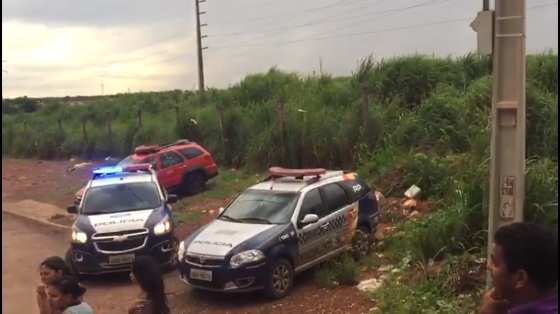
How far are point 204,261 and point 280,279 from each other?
3.77ft

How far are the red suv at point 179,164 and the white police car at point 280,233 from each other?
28.3ft

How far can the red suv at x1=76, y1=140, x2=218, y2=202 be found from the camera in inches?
797

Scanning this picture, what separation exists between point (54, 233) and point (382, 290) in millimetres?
10842

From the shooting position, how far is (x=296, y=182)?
38.4ft

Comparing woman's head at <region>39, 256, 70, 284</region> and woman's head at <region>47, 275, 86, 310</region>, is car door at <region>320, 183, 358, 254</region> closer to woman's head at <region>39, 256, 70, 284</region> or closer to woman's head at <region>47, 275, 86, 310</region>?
woman's head at <region>39, 256, 70, 284</region>

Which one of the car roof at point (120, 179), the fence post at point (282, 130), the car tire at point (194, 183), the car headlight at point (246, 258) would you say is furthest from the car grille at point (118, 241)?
the fence post at point (282, 130)

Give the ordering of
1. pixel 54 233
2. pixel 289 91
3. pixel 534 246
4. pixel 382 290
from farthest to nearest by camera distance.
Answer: pixel 289 91 → pixel 54 233 → pixel 382 290 → pixel 534 246

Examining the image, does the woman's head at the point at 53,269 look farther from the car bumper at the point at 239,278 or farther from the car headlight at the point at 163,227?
the car headlight at the point at 163,227

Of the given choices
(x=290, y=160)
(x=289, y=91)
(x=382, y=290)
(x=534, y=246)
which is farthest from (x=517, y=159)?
(x=289, y=91)

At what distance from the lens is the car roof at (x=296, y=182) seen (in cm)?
1138

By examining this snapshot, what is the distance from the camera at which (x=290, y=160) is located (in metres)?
21.2

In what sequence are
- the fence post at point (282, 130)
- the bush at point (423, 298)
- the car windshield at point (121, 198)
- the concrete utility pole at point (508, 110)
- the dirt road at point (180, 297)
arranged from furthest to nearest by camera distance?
1. the fence post at point (282, 130)
2. the car windshield at point (121, 198)
3. the dirt road at point (180, 297)
4. the bush at point (423, 298)
5. the concrete utility pole at point (508, 110)

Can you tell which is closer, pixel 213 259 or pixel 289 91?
pixel 213 259

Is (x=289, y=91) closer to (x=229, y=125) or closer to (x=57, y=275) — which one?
(x=229, y=125)
